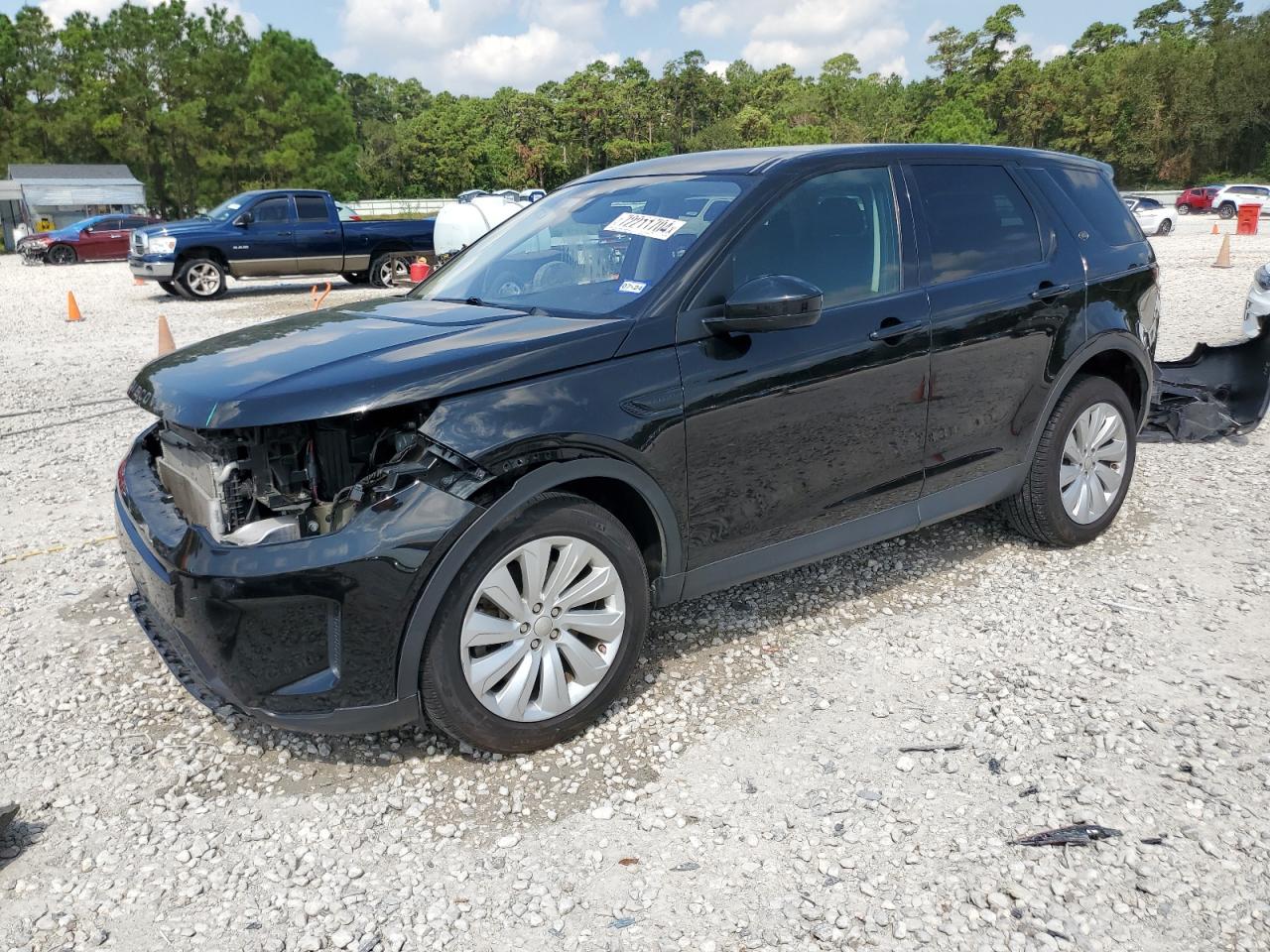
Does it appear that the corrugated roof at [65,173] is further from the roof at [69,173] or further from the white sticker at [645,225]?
the white sticker at [645,225]

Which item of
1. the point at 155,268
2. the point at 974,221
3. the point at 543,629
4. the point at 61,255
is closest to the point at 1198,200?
the point at 155,268

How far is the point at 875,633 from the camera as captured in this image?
4.05 m

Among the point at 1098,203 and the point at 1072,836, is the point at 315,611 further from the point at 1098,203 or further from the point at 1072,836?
the point at 1098,203

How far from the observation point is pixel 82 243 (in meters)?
31.0

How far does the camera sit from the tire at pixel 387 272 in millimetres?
19344

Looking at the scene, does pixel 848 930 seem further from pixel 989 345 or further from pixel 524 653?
pixel 989 345

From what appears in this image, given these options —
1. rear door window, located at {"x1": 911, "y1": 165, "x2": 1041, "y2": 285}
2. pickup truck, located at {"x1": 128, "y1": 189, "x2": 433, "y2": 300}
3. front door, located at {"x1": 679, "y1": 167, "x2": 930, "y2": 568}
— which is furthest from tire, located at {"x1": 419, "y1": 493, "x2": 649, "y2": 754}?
pickup truck, located at {"x1": 128, "y1": 189, "x2": 433, "y2": 300}

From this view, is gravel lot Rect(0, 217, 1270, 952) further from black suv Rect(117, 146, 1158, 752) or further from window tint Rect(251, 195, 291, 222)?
window tint Rect(251, 195, 291, 222)

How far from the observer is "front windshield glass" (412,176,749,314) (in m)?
3.53

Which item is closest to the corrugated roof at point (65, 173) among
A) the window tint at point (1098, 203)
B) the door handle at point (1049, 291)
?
the window tint at point (1098, 203)

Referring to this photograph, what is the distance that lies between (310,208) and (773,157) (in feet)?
54.9

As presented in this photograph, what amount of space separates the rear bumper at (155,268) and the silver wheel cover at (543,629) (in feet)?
55.5

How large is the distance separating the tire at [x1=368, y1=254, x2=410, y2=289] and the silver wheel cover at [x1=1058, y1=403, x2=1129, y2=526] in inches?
656

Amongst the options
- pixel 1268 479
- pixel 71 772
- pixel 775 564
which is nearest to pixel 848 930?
pixel 775 564
